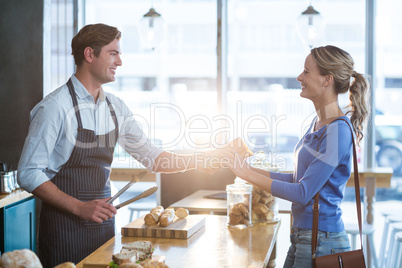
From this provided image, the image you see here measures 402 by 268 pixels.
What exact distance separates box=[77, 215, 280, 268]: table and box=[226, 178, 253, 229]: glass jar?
37 mm

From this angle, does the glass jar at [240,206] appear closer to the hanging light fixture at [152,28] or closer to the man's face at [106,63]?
the man's face at [106,63]

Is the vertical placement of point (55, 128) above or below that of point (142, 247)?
above

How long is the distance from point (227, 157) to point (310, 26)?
2.14 m

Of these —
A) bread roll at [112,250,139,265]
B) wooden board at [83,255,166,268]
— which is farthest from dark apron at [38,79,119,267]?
bread roll at [112,250,139,265]

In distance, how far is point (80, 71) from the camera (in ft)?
7.15

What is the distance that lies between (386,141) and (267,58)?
1.34m

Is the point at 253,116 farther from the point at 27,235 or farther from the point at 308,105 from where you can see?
the point at 27,235

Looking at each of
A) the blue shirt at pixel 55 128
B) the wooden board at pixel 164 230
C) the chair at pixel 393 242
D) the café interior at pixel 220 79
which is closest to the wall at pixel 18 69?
the café interior at pixel 220 79

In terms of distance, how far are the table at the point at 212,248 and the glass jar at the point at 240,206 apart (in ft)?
0.12

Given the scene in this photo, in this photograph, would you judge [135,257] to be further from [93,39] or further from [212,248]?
[93,39]

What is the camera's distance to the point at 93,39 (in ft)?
7.04

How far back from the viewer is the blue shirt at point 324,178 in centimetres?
176

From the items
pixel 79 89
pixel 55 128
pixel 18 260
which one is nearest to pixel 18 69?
pixel 79 89

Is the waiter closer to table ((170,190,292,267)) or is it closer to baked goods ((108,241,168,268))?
baked goods ((108,241,168,268))
